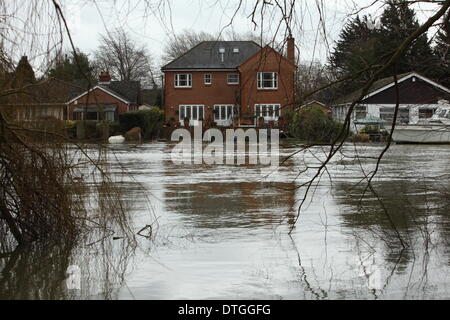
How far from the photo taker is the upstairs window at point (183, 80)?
204ft

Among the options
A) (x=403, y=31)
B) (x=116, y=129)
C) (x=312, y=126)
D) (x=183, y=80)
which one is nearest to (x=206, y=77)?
(x=183, y=80)

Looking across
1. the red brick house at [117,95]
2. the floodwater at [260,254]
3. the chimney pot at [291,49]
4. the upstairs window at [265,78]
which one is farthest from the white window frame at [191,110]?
the chimney pot at [291,49]

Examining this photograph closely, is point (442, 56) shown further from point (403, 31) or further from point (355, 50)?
point (355, 50)

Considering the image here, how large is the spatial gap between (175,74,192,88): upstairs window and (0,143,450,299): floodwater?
4469 centimetres

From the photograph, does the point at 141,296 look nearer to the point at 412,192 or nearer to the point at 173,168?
the point at 412,192

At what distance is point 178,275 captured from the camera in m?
9.64

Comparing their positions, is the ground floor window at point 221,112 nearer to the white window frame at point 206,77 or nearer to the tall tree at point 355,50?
the white window frame at point 206,77

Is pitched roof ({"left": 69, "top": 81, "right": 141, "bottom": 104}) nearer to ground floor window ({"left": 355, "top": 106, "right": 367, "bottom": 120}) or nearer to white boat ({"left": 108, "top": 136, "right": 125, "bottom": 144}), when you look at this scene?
white boat ({"left": 108, "top": 136, "right": 125, "bottom": 144})

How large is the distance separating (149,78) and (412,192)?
7389cm

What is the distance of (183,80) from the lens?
62375 mm

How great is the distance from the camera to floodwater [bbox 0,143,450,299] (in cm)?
891

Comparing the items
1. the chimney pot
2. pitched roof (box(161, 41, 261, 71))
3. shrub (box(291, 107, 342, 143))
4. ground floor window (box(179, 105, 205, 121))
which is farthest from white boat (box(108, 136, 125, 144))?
the chimney pot
